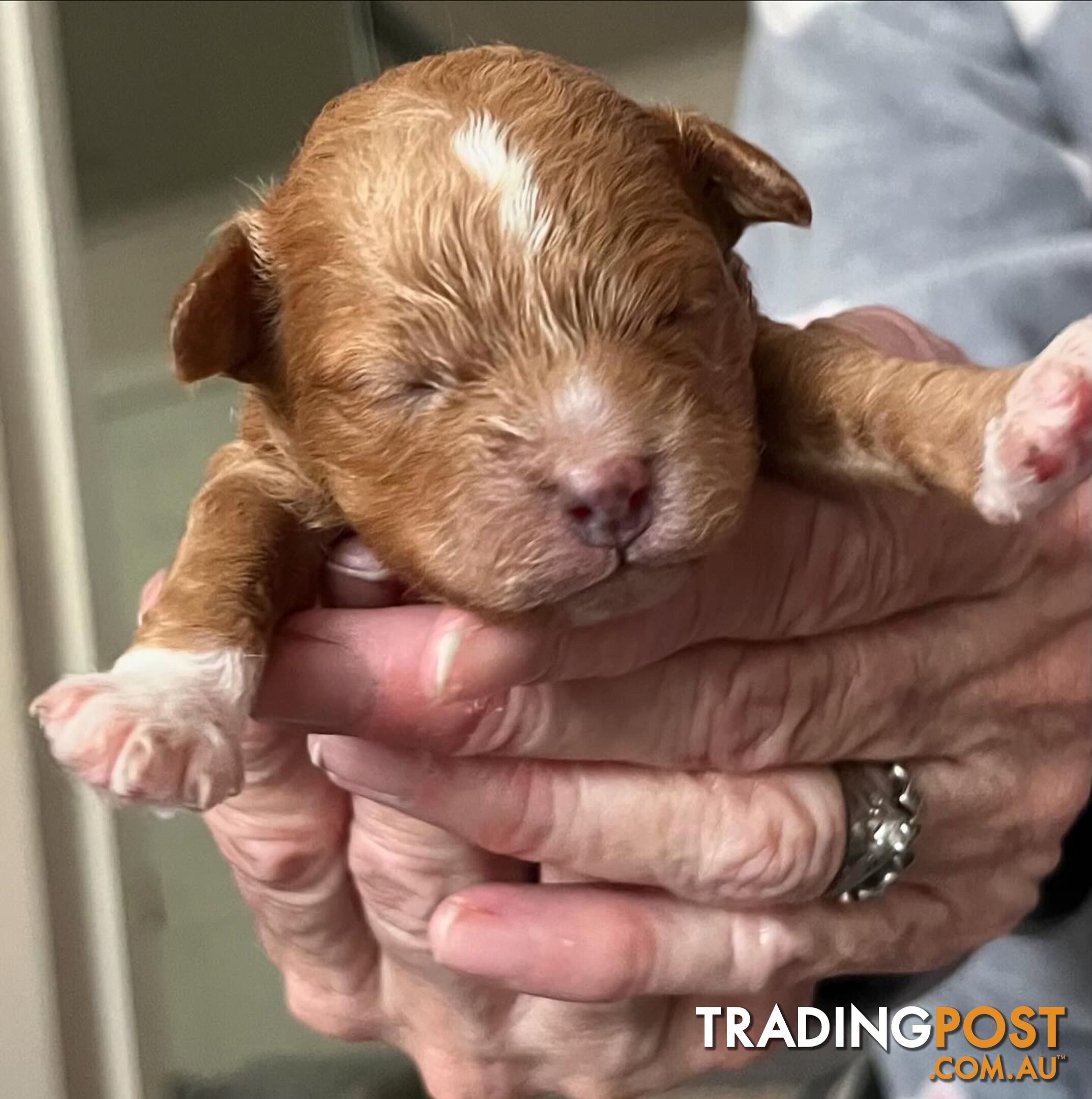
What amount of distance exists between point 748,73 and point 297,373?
1.19m

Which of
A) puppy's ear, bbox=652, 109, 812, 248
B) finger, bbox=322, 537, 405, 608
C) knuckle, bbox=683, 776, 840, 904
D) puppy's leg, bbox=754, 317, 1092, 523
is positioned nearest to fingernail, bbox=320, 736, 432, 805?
finger, bbox=322, 537, 405, 608

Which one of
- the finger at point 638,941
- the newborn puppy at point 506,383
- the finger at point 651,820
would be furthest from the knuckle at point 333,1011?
the newborn puppy at point 506,383

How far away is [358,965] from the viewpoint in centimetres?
133

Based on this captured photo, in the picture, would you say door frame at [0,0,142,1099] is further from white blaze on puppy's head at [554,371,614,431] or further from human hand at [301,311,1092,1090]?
white blaze on puppy's head at [554,371,614,431]

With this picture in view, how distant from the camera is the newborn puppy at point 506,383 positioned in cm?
73

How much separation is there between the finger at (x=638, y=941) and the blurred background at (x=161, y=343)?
325 mm

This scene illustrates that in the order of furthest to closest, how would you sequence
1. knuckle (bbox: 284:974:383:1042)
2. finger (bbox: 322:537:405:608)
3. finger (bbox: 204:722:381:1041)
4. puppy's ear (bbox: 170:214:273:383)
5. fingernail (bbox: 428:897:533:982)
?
knuckle (bbox: 284:974:383:1042), finger (bbox: 204:722:381:1041), fingernail (bbox: 428:897:533:982), finger (bbox: 322:537:405:608), puppy's ear (bbox: 170:214:273:383)

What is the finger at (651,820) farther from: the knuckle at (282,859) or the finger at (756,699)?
the knuckle at (282,859)

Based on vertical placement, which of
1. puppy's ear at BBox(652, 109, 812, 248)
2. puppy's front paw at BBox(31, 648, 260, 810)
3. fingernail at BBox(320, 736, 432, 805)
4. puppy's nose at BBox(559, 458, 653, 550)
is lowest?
fingernail at BBox(320, 736, 432, 805)

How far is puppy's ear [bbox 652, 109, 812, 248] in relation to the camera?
875 mm

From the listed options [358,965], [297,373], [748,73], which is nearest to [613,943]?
[358,965]

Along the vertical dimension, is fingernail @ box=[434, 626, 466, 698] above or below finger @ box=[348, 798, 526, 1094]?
above

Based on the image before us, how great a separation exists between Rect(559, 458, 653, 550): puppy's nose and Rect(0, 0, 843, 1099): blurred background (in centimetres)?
78

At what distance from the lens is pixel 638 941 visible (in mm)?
1093
